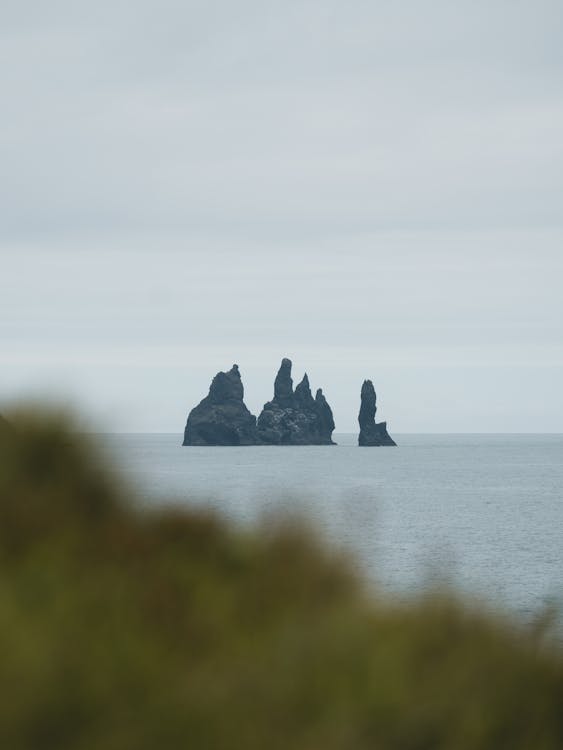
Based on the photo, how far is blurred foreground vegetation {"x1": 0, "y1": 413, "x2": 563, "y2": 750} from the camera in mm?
4797

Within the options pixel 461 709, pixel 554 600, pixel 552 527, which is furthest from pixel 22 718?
pixel 552 527

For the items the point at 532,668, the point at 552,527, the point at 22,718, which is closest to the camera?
the point at 22,718

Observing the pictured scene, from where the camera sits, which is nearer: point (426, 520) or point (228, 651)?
point (228, 651)

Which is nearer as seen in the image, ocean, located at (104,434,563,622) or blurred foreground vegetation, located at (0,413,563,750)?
blurred foreground vegetation, located at (0,413,563,750)

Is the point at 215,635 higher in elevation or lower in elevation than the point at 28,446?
lower

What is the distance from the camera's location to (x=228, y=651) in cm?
573

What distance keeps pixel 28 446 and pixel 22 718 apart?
4898mm

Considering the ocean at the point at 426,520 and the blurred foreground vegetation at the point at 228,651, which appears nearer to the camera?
the blurred foreground vegetation at the point at 228,651

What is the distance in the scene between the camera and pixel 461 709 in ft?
17.5

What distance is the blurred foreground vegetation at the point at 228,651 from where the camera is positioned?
15.7 feet

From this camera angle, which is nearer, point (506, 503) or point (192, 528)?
point (192, 528)

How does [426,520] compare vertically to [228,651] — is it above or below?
below

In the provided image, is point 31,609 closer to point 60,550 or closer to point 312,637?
point 60,550

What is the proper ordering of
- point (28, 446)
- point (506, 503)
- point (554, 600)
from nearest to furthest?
point (554, 600)
point (28, 446)
point (506, 503)
